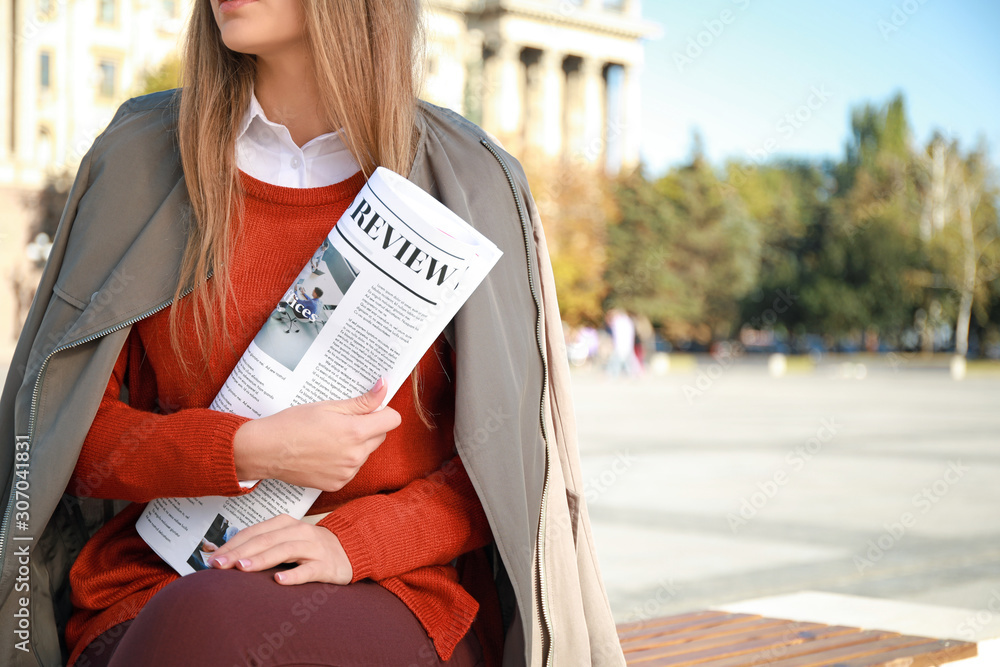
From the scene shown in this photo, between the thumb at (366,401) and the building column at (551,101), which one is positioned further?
the building column at (551,101)

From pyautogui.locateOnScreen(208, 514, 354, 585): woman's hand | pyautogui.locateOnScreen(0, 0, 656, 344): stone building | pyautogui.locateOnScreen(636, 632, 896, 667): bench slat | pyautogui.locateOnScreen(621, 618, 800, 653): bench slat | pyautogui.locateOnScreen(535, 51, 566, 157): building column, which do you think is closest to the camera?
pyautogui.locateOnScreen(208, 514, 354, 585): woman's hand

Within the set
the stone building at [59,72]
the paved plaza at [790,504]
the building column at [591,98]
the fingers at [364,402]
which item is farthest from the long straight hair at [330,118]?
the building column at [591,98]

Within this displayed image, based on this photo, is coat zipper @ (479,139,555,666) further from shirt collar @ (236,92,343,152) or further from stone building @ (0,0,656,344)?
stone building @ (0,0,656,344)

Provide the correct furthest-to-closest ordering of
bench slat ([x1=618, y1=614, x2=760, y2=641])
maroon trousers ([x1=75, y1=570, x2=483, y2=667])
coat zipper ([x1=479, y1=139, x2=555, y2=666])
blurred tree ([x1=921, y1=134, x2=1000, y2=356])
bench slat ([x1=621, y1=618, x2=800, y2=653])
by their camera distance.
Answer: blurred tree ([x1=921, y1=134, x2=1000, y2=356]), bench slat ([x1=618, y1=614, x2=760, y2=641]), bench slat ([x1=621, y1=618, x2=800, y2=653]), coat zipper ([x1=479, y1=139, x2=555, y2=666]), maroon trousers ([x1=75, y1=570, x2=483, y2=667])

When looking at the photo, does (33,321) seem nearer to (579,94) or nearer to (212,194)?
(212,194)

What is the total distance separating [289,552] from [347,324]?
35 cm

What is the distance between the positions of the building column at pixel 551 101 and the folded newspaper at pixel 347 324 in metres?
71.9

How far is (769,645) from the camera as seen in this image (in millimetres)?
2830

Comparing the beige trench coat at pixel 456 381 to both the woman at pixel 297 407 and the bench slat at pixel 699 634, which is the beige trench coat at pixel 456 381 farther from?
the bench slat at pixel 699 634

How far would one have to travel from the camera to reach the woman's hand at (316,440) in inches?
63.9

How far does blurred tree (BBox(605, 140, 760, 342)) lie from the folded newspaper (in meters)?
47.7

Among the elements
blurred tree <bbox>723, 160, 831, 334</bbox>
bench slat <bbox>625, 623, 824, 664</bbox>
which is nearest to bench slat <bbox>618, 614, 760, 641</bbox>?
bench slat <bbox>625, 623, 824, 664</bbox>

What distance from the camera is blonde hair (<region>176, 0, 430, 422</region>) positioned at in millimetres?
1788

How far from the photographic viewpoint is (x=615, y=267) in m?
49.7
